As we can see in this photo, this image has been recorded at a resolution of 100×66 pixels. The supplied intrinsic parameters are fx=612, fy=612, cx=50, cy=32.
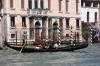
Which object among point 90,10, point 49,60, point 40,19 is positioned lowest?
point 49,60

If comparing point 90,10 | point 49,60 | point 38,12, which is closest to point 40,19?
point 38,12

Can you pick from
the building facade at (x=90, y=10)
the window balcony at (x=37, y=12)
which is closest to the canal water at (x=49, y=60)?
the window balcony at (x=37, y=12)

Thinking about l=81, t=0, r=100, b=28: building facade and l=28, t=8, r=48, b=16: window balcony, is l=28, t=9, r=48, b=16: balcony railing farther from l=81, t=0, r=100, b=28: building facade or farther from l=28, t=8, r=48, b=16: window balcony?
l=81, t=0, r=100, b=28: building facade

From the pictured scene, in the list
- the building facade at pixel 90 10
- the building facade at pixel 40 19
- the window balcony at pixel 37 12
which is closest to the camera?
the building facade at pixel 40 19

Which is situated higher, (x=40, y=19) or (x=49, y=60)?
(x=40, y=19)

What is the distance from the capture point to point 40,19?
2876 inches

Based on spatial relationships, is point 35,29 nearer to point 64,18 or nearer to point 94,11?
point 64,18

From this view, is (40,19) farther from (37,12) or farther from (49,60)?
(49,60)

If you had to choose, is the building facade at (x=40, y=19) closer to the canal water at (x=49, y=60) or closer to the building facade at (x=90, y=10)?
the building facade at (x=90, y=10)

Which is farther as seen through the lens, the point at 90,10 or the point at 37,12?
the point at 90,10

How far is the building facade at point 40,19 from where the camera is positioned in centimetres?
6931

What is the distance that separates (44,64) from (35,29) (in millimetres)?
39239

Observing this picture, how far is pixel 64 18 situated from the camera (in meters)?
77.4

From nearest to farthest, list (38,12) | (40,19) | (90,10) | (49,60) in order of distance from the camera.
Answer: (49,60) < (38,12) < (40,19) < (90,10)
